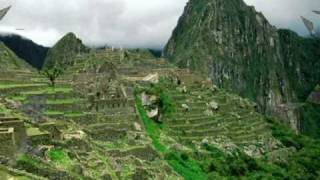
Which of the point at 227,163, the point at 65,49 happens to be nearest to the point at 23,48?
the point at 65,49

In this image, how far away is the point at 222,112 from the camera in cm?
7075

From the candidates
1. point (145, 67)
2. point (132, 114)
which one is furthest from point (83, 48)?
point (132, 114)

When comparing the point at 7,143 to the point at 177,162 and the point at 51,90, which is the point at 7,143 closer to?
the point at 51,90

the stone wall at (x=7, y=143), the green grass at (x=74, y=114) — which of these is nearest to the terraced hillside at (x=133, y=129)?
the stone wall at (x=7, y=143)

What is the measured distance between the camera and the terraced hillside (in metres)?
28.8

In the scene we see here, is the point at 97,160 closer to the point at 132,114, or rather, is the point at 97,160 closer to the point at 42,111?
the point at 42,111

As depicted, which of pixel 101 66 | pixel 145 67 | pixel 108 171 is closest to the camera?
pixel 108 171

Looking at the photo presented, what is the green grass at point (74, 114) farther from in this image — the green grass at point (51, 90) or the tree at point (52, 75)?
the tree at point (52, 75)

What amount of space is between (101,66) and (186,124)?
33.1 ft

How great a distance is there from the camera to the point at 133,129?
152 ft

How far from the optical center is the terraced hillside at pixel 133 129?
28.8 metres

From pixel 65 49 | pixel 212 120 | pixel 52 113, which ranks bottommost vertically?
pixel 212 120

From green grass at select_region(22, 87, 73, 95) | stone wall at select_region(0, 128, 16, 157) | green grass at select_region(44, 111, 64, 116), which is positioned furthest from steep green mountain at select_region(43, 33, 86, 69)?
stone wall at select_region(0, 128, 16, 157)

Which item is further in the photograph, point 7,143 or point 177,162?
point 177,162
